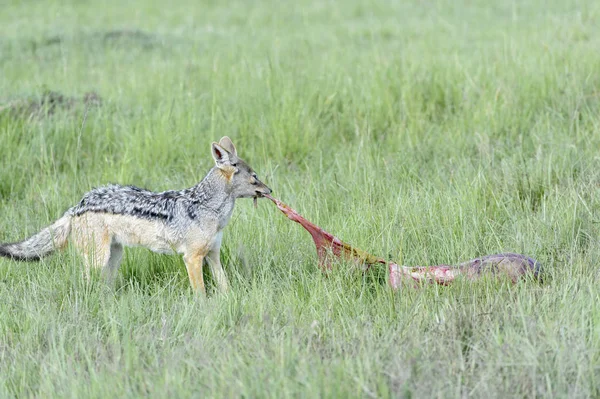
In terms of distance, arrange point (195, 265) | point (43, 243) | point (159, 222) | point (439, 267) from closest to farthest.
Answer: point (439, 267) < point (195, 265) < point (159, 222) < point (43, 243)

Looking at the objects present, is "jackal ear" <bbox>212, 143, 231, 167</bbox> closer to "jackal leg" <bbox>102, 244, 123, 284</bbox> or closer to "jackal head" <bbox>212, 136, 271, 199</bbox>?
"jackal head" <bbox>212, 136, 271, 199</bbox>

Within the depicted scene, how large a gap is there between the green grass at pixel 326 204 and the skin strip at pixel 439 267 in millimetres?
110

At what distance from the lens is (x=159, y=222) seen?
575 centimetres

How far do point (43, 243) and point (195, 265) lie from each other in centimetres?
110

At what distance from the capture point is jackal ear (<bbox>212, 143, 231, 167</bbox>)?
19.1 feet

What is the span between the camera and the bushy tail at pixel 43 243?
5.89m

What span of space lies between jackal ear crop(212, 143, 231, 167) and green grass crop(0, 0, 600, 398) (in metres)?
0.60

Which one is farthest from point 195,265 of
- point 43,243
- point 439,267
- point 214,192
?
point 439,267

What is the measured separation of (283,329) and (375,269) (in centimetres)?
116

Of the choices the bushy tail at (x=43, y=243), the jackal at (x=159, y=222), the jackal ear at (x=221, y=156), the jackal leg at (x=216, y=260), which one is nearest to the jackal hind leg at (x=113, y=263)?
the jackal at (x=159, y=222)

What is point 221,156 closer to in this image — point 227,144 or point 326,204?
point 227,144

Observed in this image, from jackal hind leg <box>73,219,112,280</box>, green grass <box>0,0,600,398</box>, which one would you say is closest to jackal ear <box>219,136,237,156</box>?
green grass <box>0,0,600,398</box>

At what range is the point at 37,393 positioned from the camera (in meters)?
4.16

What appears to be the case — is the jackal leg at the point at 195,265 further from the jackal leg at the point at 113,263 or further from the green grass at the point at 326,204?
the jackal leg at the point at 113,263
